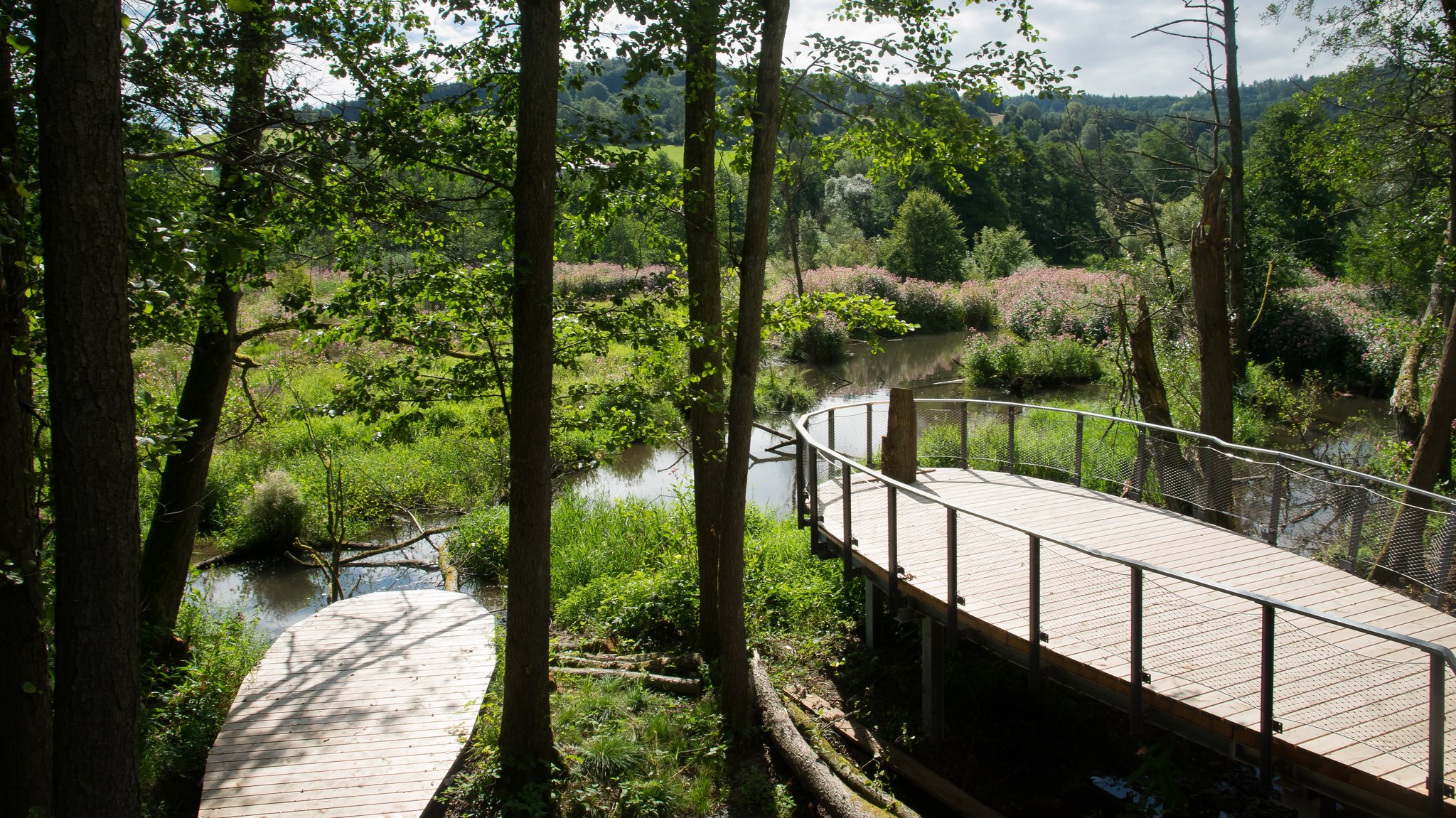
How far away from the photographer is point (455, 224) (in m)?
6.55

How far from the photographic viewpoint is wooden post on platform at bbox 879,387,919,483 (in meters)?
9.62

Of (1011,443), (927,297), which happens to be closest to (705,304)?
(1011,443)

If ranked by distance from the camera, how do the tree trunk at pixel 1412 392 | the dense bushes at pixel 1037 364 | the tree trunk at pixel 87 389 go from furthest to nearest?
the dense bushes at pixel 1037 364, the tree trunk at pixel 1412 392, the tree trunk at pixel 87 389

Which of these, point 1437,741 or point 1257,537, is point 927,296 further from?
point 1437,741

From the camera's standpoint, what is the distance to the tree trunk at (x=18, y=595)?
4.00 metres

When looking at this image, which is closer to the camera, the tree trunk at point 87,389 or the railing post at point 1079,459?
the tree trunk at point 87,389

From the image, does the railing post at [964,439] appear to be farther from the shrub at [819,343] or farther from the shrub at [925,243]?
the shrub at [925,243]

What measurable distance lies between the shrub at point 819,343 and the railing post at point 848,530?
20.4 m

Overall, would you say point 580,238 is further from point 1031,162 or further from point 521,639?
point 1031,162

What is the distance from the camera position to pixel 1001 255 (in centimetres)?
4350

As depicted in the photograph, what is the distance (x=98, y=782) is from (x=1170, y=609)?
535 centimetres

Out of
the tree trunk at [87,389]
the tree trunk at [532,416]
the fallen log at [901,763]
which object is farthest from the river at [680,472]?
the tree trunk at [87,389]

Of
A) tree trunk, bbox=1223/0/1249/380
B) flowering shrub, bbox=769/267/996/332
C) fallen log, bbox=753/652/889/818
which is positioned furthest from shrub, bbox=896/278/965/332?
fallen log, bbox=753/652/889/818

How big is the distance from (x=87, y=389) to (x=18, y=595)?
1.19 meters
